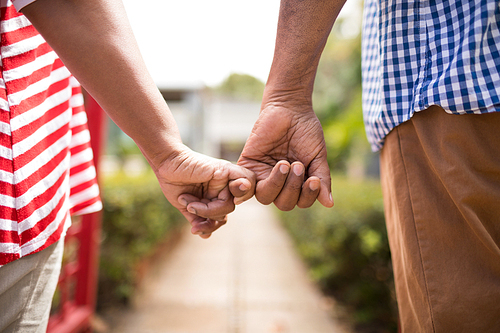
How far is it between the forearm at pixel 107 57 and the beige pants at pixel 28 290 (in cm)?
48

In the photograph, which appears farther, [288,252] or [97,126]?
[288,252]

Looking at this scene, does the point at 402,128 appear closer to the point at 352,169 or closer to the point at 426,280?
the point at 426,280

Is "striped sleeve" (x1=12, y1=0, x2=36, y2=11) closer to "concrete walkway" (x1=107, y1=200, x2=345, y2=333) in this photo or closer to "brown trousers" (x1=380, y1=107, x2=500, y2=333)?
"brown trousers" (x1=380, y1=107, x2=500, y2=333)

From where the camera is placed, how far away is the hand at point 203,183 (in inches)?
49.2

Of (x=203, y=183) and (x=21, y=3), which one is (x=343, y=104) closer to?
(x=203, y=183)

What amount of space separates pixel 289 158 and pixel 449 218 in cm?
66

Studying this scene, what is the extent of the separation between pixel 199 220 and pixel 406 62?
105cm

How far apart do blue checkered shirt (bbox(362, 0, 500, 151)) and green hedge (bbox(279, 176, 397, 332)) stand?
2157mm

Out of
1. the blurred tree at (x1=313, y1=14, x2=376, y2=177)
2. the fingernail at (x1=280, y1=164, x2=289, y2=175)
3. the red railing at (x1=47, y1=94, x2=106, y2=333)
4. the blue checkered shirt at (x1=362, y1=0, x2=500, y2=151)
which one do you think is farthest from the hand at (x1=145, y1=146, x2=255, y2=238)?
the blurred tree at (x1=313, y1=14, x2=376, y2=177)

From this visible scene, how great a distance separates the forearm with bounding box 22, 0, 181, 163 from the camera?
0.90 m

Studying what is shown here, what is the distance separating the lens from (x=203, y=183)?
1408 millimetres

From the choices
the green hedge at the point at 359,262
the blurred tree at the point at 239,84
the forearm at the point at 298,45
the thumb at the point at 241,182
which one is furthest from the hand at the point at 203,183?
the blurred tree at the point at 239,84

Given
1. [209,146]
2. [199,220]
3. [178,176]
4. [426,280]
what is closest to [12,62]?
[178,176]

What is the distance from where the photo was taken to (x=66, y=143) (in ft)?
3.73
